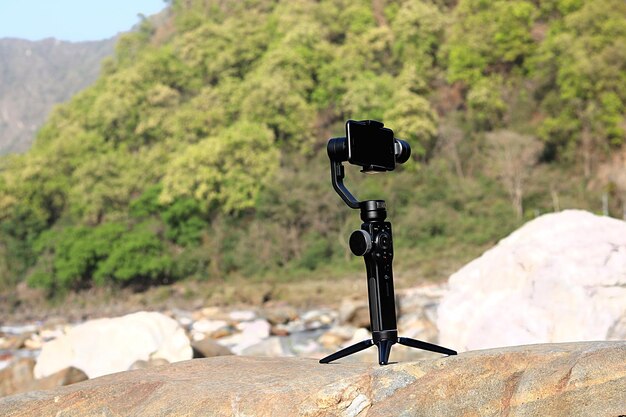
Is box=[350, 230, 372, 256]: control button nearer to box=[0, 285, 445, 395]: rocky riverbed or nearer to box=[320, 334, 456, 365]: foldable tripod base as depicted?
box=[320, 334, 456, 365]: foldable tripod base

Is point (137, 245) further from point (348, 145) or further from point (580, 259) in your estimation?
point (348, 145)

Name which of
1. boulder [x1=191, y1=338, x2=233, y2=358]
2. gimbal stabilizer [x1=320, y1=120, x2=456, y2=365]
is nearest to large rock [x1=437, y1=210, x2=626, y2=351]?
gimbal stabilizer [x1=320, y1=120, x2=456, y2=365]

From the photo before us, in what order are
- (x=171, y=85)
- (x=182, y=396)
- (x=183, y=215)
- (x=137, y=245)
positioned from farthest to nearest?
(x=171, y=85)
(x=183, y=215)
(x=137, y=245)
(x=182, y=396)

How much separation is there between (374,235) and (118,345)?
7523 mm

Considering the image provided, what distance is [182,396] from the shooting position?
3.46 metres

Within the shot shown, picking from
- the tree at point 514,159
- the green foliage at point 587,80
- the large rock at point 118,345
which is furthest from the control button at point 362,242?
the green foliage at point 587,80

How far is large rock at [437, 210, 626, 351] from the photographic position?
6.85m

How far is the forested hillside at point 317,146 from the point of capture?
3244 cm

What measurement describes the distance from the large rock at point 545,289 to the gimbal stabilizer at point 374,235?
3.69m

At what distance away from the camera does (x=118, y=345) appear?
1039 cm

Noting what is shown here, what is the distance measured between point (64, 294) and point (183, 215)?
5847 mm

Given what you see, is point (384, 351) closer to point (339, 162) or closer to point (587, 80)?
point (339, 162)

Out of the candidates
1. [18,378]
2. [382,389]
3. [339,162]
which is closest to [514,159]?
[18,378]

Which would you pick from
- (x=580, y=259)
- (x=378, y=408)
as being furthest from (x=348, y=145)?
(x=580, y=259)
